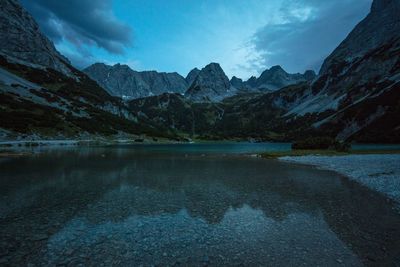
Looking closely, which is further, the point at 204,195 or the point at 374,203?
the point at 204,195

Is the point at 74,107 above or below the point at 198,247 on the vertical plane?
above

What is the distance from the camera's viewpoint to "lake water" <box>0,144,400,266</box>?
11.2 meters

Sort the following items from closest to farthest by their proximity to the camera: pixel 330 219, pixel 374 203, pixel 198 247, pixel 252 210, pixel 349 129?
1. pixel 198 247
2. pixel 330 219
3. pixel 252 210
4. pixel 374 203
5. pixel 349 129

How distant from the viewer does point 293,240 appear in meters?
13.3

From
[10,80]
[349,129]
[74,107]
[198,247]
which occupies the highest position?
[10,80]

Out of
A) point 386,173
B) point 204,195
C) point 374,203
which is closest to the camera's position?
point 374,203

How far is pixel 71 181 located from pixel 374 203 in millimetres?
30045

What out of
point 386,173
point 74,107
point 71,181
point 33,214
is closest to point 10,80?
point 74,107

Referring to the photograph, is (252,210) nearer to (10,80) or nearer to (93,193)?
(93,193)

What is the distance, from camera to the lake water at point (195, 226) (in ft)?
36.9

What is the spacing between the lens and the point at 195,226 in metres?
15.6

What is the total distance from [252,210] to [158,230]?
7539 millimetres

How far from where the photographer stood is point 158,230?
14711 millimetres

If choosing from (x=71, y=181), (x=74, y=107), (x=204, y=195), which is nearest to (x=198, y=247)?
(x=204, y=195)
